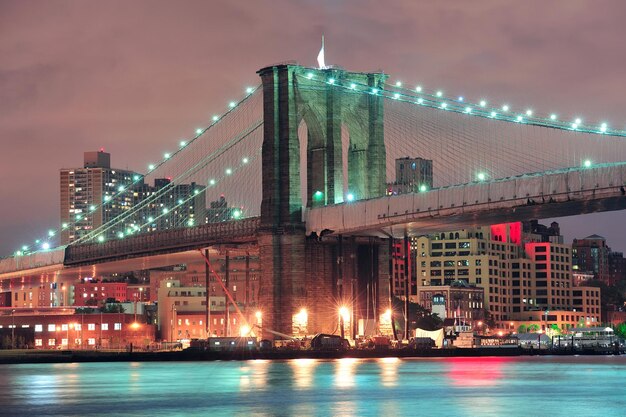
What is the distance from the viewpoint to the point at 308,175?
10819 centimetres

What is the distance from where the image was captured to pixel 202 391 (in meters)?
64.2

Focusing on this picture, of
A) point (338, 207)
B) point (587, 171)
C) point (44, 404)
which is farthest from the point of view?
point (338, 207)

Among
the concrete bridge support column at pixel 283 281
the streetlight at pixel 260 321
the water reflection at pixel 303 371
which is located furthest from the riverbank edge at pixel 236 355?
the concrete bridge support column at pixel 283 281

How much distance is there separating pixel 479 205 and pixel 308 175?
19860mm

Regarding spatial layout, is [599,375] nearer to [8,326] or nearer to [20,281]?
[8,326]

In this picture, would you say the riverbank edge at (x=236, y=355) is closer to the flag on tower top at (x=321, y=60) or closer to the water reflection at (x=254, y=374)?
the water reflection at (x=254, y=374)

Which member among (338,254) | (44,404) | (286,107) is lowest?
(44,404)

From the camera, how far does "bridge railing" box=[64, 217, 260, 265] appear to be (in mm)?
111062

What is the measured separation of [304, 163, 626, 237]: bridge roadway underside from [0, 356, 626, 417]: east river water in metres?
10.3

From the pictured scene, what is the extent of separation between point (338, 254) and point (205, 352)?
12532mm

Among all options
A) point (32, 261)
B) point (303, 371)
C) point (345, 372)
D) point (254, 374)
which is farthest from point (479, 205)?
point (32, 261)

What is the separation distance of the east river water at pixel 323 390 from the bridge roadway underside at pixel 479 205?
10.3 metres

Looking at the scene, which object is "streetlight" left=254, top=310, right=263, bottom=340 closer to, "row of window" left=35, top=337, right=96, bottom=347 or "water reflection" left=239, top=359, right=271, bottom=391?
"water reflection" left=239, top=359, right=271, bottom=391

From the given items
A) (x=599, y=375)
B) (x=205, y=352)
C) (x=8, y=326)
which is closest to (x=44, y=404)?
(x=599, y=375)
